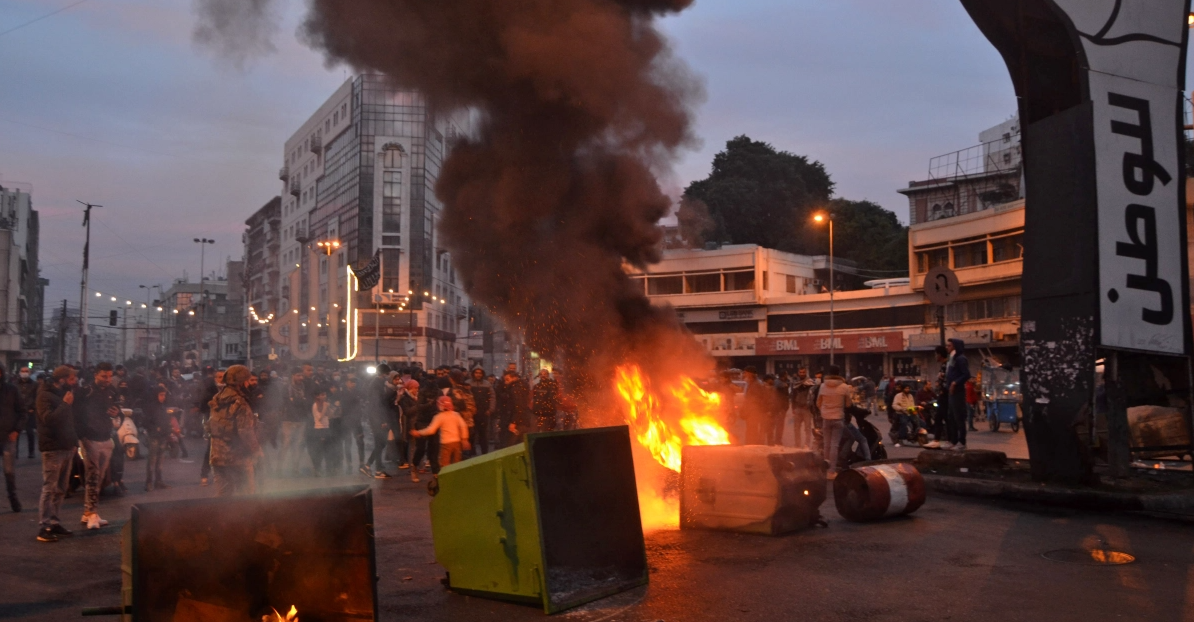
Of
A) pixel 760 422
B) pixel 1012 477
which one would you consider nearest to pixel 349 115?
pixel 760 422

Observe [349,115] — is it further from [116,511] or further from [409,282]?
[116,511]

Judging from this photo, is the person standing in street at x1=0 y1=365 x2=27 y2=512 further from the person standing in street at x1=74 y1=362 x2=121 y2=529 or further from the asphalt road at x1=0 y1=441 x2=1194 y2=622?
the person standing in street at x1=74 y1=362 x2=121 y2=529

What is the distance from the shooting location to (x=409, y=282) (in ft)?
183

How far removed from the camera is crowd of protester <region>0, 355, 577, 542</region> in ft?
26.2

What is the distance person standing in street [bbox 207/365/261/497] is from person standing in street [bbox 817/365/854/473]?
787 cm

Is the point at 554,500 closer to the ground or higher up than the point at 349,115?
closer to the ground

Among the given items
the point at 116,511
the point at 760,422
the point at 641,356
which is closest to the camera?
the point at 116,511

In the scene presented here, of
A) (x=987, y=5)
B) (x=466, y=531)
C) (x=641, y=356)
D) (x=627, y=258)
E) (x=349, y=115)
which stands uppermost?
(x=349, y=115)

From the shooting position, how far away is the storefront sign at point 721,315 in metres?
49.0

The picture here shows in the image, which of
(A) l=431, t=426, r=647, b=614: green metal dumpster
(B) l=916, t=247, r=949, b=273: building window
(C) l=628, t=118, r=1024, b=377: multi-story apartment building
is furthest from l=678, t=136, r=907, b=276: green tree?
(A) l=431, t=426, r=647, b=614: green metal dumpster

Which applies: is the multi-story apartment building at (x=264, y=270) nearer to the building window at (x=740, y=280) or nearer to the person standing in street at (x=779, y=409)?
the building window at (x=740, y=280)

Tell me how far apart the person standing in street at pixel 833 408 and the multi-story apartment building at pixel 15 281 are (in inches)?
1770

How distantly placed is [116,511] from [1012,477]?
427 inches

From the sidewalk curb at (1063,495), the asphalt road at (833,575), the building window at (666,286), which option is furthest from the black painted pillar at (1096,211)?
the building window at (666,286)
